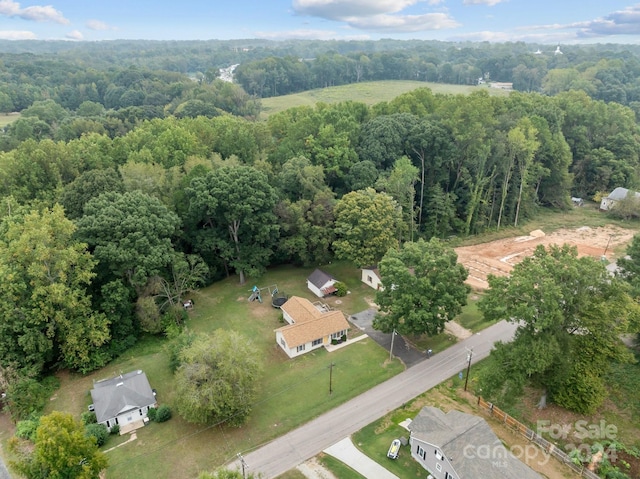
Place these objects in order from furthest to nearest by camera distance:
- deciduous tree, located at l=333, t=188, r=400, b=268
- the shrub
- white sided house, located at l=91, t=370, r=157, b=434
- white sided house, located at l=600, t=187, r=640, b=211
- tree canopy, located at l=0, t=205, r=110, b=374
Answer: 1. white sided house, located at l=600, t=187, r=640, b=211
2. deciduous tree, located at l=333, t=188, r=400, b=268
3. tree canopy, located at l=0, t=205, r=110, b=374
4. the shrub
5. white sided house, located at l=91, t=370, r=157, b=434

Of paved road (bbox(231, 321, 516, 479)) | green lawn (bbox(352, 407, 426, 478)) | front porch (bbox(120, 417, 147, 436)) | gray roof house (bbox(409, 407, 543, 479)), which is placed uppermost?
gray roof house (bbox(409, 407, 543, 479))

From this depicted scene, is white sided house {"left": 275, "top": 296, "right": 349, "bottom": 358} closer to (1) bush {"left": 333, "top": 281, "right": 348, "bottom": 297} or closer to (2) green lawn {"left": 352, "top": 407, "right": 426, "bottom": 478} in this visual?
(1) bush {"left": 333, "top": 281, "right": 348, "bottom": 297}

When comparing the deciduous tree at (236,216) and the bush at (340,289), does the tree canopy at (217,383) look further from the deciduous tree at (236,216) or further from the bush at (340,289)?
the deciduous tree at (236,216)

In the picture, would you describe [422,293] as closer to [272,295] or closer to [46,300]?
[272,295]

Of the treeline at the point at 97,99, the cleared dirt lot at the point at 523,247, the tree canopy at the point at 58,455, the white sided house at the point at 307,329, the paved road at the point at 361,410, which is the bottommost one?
the cleared dirt lot at the point at 523,247

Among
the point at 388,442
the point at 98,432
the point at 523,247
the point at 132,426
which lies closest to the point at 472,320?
the point at 388,442

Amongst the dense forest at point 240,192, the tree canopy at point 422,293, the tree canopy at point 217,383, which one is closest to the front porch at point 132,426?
the tree canopy at point 217,383

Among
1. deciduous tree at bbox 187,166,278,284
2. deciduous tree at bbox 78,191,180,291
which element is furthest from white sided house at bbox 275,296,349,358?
deciduous tree at bbox 78,191,180,291
